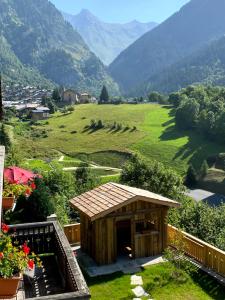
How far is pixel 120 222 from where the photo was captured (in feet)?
58.3

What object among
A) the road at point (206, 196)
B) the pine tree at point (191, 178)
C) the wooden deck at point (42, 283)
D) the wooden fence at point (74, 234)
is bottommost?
the road at point (206, 196)

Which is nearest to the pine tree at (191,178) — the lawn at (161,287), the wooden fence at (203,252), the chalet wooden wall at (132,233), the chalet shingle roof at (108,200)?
the wooden fence at (203,252)

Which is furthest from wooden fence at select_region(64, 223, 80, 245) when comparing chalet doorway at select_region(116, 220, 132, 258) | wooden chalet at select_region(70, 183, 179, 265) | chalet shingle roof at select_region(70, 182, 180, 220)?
chalet doorway at select_region(116, 220, 132, 258)

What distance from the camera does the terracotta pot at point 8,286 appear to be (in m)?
7.68

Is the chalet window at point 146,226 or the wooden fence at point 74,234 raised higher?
the chalet window at point 146,226

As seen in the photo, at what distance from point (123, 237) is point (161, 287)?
4050mm

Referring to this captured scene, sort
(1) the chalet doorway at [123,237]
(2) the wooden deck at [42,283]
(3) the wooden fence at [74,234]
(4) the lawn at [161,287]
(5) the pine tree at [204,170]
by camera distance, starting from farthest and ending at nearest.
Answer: (5) the pine tree at [204,170] < (3) the wooden fence at [74,234] < (1) the chalet doorway at [123,237] < (4) the lawn at [161,287] < (2) the wooden deck at [42,283]

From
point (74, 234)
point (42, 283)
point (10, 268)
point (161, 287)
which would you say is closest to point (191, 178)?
point (74, 234)

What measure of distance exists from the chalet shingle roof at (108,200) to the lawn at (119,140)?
63044mm

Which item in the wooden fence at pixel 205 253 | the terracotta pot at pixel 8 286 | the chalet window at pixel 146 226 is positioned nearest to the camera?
the terracotta pot at pixel 8 286

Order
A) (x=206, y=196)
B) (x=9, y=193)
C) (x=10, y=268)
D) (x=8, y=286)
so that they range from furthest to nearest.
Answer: (x=206, y=196)
(x=9, y=193)
(x=10, y=268)
(x=8, y=286)

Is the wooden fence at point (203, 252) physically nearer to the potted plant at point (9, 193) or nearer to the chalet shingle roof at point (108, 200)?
the chalet shingle roof at point (108, 200)

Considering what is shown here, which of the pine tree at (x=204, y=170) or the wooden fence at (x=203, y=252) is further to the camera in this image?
the pine tree at (x=204, y=170)

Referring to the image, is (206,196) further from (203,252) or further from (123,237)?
(203,252)
